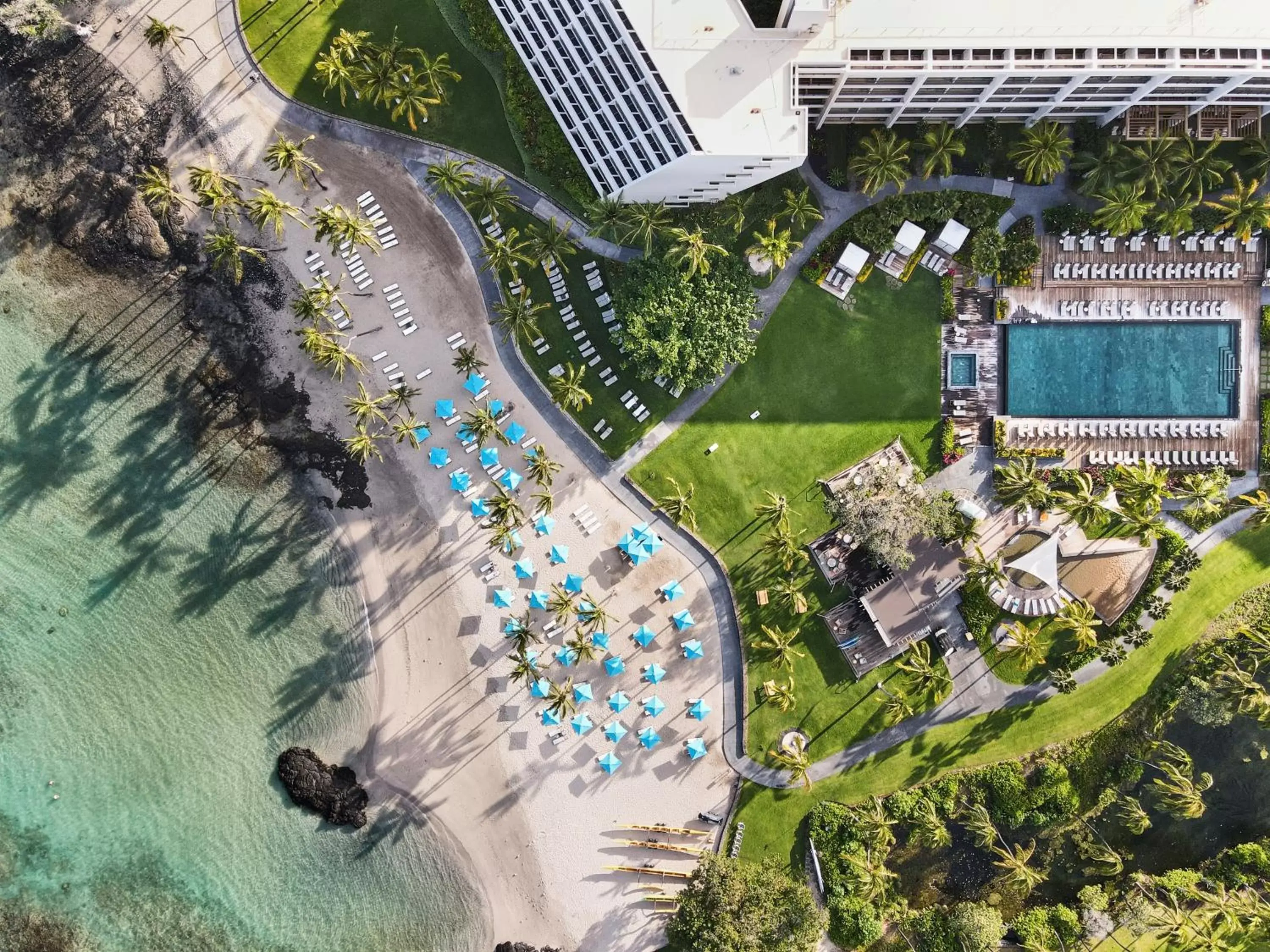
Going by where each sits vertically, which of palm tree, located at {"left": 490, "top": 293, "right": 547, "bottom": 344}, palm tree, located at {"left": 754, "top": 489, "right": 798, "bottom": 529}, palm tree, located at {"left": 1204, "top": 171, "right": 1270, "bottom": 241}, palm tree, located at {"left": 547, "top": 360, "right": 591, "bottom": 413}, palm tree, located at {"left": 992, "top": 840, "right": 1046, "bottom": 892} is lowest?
palm tree, located at {"left": 992, "top": 840, "right": 1046, "bottom": 892}

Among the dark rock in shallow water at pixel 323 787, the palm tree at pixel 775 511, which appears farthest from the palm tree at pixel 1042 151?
the dark rock in shallow water at pixel 323 787

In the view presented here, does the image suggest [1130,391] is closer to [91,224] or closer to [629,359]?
[629,359]

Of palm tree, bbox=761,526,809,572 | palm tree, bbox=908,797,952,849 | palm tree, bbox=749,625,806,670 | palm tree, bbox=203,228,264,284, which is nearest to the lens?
palm tree, bbox=203,228,264,284

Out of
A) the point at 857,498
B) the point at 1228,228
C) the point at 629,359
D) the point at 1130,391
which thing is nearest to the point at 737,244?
the point at 629,359

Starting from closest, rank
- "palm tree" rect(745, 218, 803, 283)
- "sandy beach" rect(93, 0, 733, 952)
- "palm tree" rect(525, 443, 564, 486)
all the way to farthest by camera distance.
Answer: "palm tree" rect(745, 218, 803, 283) < "palm tree" rect(525, 443, 564, 486) < "sandy beach" rect(93, 0, 733, 952)

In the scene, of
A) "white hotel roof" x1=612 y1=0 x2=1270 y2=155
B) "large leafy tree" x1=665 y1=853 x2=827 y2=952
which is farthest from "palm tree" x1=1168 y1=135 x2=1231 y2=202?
"large leafy tree" x1=665 y1=853 x2=827 y2=952

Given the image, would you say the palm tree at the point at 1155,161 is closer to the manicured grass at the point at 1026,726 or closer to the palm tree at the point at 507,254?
the manicured grass at the point at 1026,726

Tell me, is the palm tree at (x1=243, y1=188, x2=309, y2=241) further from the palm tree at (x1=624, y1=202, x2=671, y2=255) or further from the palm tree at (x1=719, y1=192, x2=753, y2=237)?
the palm tree at (x1=719, y1=192, x2=753, y2=237)

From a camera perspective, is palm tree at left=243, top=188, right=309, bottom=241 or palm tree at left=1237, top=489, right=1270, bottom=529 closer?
palm tree at left=243, top=188, right=309, bottom=241

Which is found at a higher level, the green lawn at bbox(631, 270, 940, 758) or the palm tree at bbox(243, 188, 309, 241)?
the palm tree at bbox(243, 188, 309, 241)
